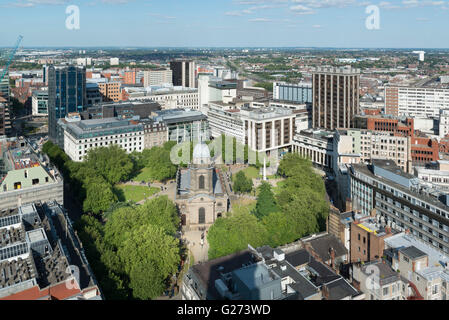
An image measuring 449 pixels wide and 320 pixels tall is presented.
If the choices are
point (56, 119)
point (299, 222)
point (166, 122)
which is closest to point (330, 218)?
point (299, 222)

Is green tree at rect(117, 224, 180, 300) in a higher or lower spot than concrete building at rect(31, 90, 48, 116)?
lower

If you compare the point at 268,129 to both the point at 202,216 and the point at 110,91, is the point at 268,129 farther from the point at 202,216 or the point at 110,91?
the point at 110,91

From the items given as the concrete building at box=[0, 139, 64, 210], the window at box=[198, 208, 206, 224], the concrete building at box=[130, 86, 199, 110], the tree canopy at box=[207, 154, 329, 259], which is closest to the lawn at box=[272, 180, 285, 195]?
the tree canopy at box=[207, 154, 329, 259]

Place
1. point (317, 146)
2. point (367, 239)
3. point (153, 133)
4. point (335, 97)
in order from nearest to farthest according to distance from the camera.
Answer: point (367, 239)
point (317, 146)
point (335, 97)
point (153, 133)

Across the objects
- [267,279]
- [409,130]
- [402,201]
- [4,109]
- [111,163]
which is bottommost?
[267,279]

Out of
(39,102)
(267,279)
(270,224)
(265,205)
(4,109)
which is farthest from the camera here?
(39,102)

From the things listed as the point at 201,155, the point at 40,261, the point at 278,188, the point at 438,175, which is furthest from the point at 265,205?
the point at 40,261

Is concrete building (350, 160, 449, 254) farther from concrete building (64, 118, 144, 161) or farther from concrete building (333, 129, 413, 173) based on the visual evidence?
concrete building (64, 118, 144, 161)
